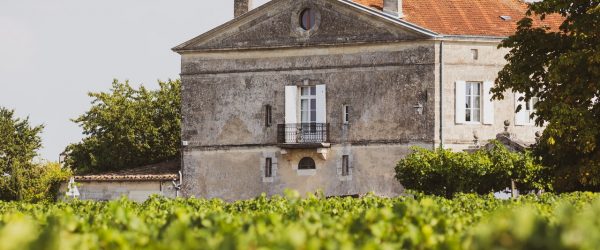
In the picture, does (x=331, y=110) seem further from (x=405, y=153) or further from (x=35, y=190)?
(x=35, y=190)

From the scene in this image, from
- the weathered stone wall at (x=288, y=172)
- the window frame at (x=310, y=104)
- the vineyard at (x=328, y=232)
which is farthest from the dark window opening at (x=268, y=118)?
the vineyard at (x=328, y=232)

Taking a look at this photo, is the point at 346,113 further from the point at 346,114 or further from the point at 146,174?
the point at 146,174

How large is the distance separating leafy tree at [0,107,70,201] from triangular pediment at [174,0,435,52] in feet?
41.8

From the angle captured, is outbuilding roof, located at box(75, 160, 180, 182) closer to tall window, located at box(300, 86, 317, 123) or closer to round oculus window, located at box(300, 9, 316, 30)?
tall window, located at box(300, 86, 317, 123)

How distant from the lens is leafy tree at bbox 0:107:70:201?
59.8 meters

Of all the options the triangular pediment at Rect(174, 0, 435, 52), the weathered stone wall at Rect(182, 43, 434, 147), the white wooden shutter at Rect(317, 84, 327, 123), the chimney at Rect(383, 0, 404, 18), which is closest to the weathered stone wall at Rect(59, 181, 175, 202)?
the weathered stone wall at Rect(182, 43, 434, 147)

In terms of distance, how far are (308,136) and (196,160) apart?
482cm

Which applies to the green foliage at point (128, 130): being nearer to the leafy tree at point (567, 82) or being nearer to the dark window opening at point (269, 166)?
the dark window opening at point (269, 166)

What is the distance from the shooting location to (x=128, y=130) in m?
58.7

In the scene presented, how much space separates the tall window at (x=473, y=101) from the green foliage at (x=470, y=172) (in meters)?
4.94

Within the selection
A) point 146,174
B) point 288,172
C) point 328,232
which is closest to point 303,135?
point 288,172

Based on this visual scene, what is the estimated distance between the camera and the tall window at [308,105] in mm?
48719

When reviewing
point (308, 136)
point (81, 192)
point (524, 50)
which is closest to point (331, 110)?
point (308, 136)

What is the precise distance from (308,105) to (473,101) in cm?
619
